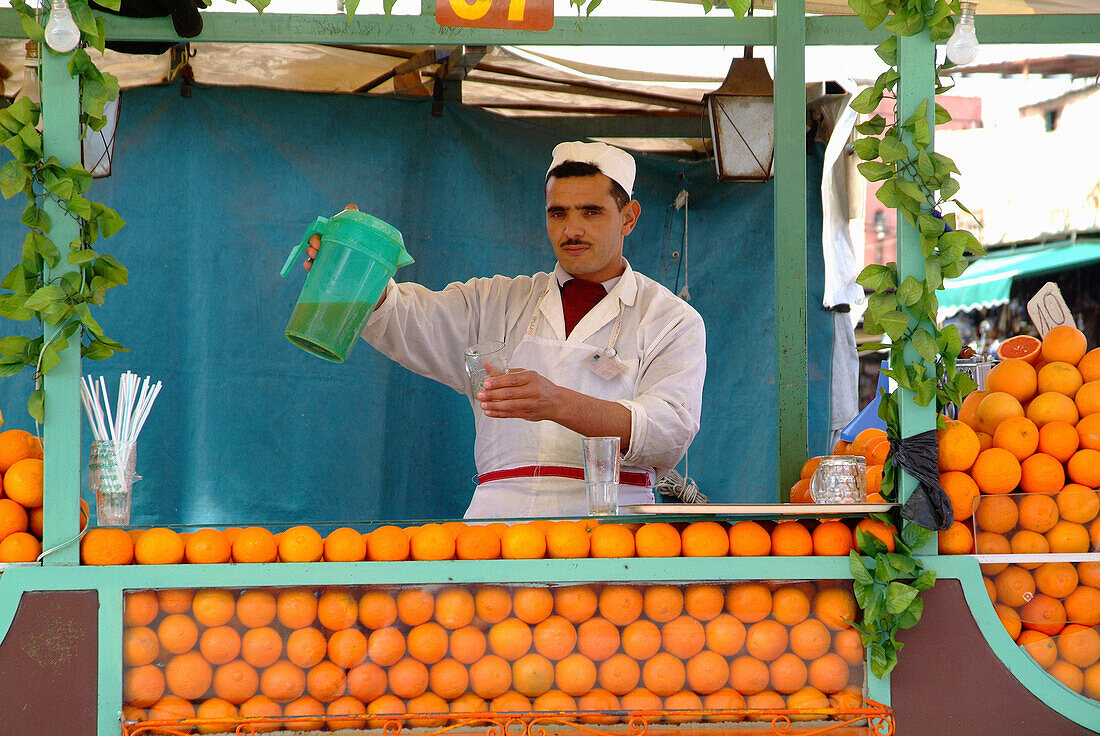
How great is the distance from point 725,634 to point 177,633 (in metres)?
0.97

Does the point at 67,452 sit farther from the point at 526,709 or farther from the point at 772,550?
the point at 772,550

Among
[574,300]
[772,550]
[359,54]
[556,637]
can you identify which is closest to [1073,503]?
[772,550]

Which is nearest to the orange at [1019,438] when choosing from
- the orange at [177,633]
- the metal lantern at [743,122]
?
the orange at [177,633]

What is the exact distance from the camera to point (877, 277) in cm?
184

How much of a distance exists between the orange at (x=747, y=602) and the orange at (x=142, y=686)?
1.01 meters

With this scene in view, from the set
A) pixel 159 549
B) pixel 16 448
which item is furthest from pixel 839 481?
pixel 16 448

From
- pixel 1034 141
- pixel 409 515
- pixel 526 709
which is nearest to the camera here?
pixel 526 709

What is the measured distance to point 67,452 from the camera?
5.82 ft

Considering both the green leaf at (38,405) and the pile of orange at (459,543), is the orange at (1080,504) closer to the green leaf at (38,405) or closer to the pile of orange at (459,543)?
the pile of orange at (459,543)

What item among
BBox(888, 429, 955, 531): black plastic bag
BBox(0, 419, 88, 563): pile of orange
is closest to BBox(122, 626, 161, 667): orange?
BBox(0, 419, 88, 563): pile of orange

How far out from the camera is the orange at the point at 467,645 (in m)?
1.76

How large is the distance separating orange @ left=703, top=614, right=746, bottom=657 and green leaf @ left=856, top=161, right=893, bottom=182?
0.85 meters

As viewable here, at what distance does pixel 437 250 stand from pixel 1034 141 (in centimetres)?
645

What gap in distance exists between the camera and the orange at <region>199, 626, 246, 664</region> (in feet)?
5.72
